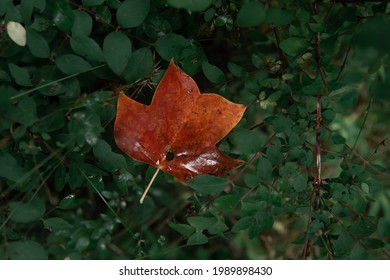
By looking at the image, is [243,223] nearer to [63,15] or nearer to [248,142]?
[248,142]

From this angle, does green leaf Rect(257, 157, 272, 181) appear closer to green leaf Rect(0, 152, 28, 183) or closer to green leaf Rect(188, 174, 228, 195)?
green leaf Rect(188, 174, 228, 195)

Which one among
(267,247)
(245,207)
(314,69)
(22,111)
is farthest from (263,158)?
(267,247)

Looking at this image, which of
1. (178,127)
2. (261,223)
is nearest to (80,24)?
(178,127)

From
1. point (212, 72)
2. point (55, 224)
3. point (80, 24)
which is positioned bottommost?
point (55, 224)

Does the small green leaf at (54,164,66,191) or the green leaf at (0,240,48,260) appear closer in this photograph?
the green leaf at (0,240,48,260)

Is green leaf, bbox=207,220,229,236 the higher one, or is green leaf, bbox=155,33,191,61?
green leaf, bbox=155,33,191,61

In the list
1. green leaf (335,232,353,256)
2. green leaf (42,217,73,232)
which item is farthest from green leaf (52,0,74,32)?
green leaf (335,232,353,256)
